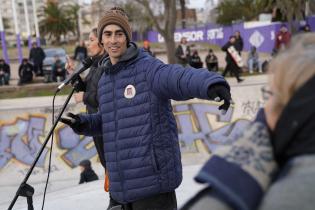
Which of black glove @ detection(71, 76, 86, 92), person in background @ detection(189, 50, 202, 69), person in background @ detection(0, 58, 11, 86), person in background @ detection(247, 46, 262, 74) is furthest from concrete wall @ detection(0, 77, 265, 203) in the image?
person in background @ detection(0, 58, 11, 86)

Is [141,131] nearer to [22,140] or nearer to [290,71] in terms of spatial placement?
[290,71]

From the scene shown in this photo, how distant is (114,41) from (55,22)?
2517 inches

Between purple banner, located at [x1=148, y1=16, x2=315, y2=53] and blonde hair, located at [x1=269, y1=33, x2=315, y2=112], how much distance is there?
21.4m

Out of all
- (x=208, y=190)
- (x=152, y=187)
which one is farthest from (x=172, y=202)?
(x=208, y=190)

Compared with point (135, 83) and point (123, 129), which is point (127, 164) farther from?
point (135, 83)

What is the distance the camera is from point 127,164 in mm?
2430

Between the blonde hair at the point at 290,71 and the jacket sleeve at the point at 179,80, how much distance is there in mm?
1031

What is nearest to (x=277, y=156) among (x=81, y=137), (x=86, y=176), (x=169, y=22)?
(x=86, y=176)

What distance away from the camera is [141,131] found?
238 centimetres

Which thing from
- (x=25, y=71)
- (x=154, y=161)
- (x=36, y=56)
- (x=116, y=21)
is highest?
(x=116, y=21)

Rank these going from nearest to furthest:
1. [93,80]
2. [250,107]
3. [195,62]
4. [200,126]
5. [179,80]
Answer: [179,80] < [93,80] < [200,126] < [250,107] < [195,62]

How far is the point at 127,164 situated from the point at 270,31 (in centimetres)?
2344

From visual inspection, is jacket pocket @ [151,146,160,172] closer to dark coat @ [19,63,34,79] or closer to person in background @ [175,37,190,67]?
person in background @ [175,37,190,67]

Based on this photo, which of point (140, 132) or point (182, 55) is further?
point (182, 55)
